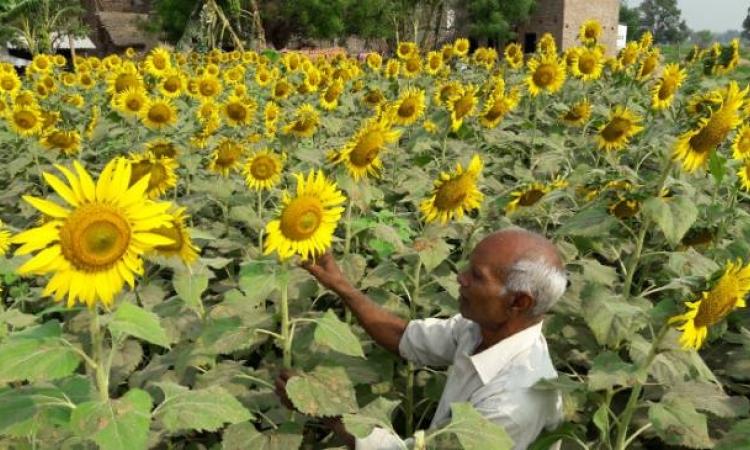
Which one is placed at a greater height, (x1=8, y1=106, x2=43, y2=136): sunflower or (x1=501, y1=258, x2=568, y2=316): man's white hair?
(x1=8, y1=106, x2=43, y2=136): sunflower

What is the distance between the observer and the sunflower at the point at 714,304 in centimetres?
184

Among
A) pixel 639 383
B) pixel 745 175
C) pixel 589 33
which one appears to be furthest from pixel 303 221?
pixel 589 33

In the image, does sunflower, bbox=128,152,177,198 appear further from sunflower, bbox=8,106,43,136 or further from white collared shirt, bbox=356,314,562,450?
sunflower, bbox=8,106,43,136

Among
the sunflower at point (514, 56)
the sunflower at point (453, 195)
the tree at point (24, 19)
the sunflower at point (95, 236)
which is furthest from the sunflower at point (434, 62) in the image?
the tree at point (24, 19)

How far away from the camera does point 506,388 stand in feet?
7.33

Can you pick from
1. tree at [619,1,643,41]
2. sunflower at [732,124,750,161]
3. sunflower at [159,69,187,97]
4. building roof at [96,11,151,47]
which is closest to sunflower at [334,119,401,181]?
sunflower at [732,124,750,161]

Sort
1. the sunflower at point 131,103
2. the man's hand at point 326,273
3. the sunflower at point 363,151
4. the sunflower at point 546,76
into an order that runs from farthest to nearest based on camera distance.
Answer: the sunflower at point 546,76 < the sunflower at point 131,103 < the sunflower at point 363,151 < the man's hand at point 326,273

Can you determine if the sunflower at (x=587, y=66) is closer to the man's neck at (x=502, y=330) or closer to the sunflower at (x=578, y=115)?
the sunflower at (x=578, y=115)

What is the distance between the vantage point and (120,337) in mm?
1937

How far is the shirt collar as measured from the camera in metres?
2.30

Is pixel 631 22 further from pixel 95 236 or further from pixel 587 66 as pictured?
pixel 95 236

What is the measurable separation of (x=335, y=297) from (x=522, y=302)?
1628mm

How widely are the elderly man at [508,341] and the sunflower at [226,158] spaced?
235 centimetres

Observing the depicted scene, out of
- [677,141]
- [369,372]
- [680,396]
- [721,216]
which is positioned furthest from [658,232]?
[369,372]
